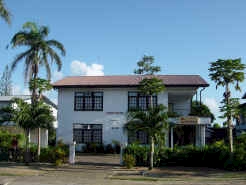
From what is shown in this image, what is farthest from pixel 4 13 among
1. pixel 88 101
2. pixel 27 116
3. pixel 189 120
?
pixel 189 120

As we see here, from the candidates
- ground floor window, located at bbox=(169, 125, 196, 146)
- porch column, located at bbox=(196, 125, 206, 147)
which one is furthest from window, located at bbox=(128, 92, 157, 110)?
porch column, located at bbox=(196, 125, 206, 147)

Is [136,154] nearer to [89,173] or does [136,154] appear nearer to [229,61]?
[89,173]

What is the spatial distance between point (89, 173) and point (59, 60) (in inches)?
607

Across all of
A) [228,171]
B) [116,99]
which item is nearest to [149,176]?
[228,171]

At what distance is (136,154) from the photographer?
18656 millimetres

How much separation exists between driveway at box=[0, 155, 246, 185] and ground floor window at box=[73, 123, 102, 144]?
9.34 m

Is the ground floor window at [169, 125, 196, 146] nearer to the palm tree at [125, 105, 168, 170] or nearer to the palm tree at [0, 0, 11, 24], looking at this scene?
the palm tree at [125, 105, 168, 170]

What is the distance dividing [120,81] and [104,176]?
14.7 meters

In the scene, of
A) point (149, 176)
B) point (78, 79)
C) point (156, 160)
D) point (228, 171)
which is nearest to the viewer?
point (149, 176)

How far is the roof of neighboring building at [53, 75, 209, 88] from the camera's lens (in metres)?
27.0

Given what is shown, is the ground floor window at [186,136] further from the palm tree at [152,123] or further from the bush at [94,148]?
the palm tree at [152,123]

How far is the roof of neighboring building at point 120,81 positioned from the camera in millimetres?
27025

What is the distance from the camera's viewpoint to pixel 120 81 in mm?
28719

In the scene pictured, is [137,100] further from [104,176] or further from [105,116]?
[104,176]
